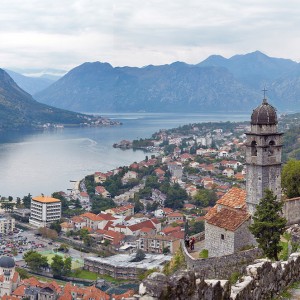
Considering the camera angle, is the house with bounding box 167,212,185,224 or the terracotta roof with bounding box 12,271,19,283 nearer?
the terracotta roof with bounding box 12,271,19,283

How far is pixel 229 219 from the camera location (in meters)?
13.7

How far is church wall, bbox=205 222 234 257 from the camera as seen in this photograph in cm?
1334

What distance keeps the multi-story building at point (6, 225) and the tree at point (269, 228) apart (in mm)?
34407

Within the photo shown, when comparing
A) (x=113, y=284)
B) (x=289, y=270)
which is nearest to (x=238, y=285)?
(x=289, y=270)

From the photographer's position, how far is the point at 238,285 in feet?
15.6

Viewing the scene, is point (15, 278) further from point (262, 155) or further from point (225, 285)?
point (225, 285)

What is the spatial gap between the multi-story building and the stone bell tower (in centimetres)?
3235

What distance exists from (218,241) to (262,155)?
2.17m

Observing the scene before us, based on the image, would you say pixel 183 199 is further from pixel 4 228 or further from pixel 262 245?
pixel 262 245

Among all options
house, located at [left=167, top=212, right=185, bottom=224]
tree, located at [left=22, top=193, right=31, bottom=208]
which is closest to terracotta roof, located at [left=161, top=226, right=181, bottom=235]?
house, located at [left=167, top=212, right=185, bottom=224]

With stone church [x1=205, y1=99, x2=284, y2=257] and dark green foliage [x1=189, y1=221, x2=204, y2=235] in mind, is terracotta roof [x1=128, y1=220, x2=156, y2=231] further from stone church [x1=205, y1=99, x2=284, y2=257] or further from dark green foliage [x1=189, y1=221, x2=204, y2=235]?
stone church [x1=205, y1=99, x2=284, y2=257]

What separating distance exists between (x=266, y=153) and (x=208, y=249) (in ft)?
8.55

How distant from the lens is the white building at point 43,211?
4616cm

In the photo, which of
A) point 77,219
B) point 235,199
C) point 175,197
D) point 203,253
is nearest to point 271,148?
point 235,199
